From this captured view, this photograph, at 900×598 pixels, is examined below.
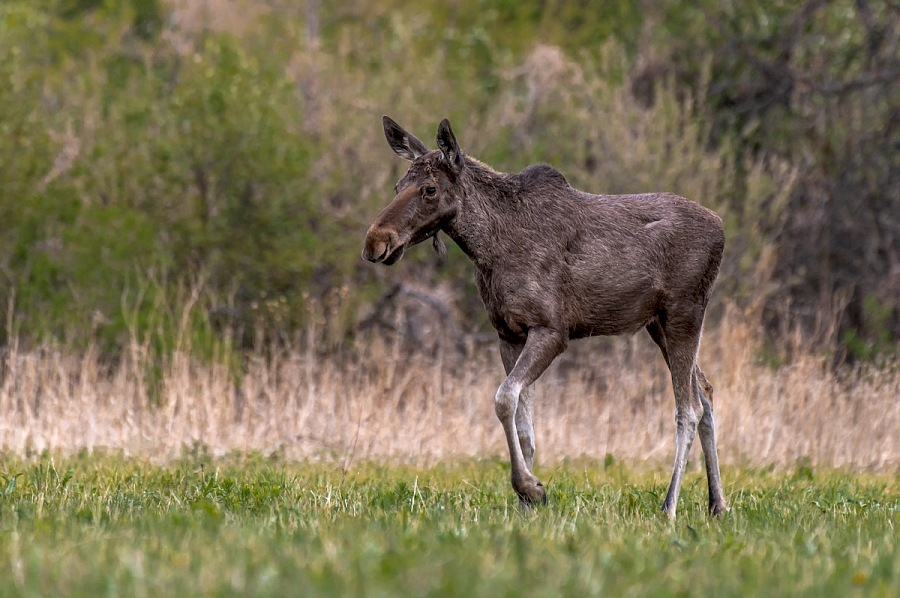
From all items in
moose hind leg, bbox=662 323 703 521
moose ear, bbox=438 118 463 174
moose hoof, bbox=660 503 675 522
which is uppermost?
moose ear, bbox=438 118 463 174

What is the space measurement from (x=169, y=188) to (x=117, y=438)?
18.5 ft

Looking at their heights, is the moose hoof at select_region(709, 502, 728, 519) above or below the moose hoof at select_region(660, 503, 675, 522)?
below

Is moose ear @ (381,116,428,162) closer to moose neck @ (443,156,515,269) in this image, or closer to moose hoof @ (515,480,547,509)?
moose neck @ (443,156,515,269)

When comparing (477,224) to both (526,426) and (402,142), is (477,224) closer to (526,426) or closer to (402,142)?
(402,142)

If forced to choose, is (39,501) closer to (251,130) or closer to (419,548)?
(419,548)

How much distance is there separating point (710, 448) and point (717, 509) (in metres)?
0.45

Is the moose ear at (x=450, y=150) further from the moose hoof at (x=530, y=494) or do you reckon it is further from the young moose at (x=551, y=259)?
the moose hoof at (x=530, y=494)

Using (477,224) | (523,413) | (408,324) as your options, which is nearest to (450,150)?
(477,224)

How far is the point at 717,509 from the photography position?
7.72 m

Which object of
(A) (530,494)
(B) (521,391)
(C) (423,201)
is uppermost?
(C) (423,201)

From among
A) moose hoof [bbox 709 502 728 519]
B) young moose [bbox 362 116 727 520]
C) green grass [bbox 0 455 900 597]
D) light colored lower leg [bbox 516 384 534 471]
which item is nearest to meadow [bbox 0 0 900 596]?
green grass [bbox 0 455 900 597]

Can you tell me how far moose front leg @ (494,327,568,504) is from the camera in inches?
277

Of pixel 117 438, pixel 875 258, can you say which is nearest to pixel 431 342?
pixel 117 438

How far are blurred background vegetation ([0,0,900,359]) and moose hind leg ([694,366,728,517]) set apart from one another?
524 cm
